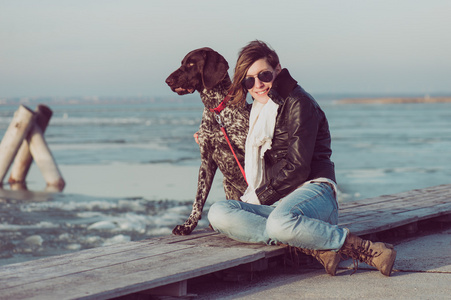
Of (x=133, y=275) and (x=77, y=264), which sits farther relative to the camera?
(x=77, y=264)

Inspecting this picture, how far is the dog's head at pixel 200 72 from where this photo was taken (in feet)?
15.2

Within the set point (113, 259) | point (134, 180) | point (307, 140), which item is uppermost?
point (307, 140)

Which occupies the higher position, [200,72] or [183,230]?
[200,72]

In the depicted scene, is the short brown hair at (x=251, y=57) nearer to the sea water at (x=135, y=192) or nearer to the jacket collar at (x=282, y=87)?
the jacket collar at (x=282, y=87)

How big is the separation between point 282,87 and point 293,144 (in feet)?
1.23

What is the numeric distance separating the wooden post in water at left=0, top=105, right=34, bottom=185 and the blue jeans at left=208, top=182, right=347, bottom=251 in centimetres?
774

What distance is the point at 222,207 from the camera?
4012mm

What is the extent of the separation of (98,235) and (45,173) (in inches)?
174

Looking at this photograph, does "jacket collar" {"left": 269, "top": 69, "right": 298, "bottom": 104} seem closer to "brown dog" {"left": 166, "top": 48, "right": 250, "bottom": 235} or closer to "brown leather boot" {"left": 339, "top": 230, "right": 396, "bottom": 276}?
"brown dog" {"left": 166, "top": 48, "right": 250, "bottom": 235}

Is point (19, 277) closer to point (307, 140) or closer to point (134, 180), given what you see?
point (307, 140)

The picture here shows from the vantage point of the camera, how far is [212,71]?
4.62 m

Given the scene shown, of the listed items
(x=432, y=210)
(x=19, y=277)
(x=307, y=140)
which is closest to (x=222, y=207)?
(x=307, y=140)

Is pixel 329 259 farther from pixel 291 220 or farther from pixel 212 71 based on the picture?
pixel 212 71

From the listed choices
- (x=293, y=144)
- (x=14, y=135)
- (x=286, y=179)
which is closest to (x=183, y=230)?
(x=286, y=179)
